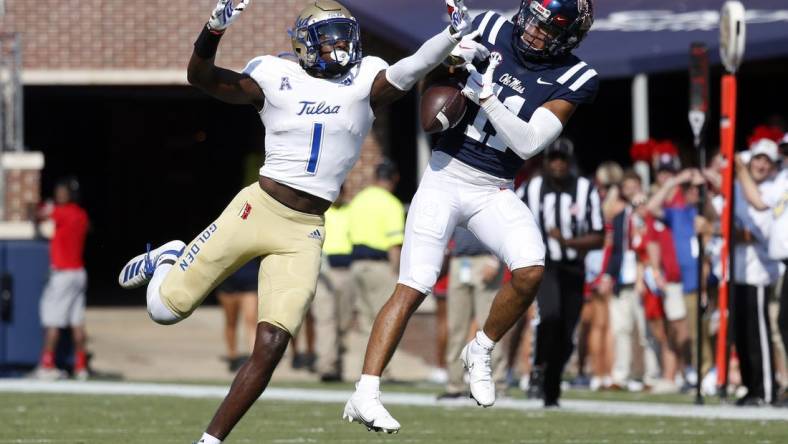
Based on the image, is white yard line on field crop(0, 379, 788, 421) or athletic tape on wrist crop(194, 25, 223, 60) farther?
white yard line on field crop(0, 379, 788, 421)

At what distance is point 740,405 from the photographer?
11578 millimetres

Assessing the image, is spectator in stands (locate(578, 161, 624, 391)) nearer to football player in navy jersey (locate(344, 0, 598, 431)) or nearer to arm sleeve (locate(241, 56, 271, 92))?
football player in navy jersey (locate(344, 0, 598, 431))

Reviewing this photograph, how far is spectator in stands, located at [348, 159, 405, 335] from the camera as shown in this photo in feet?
46.1

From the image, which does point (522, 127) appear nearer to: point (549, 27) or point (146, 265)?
point (549, 27)

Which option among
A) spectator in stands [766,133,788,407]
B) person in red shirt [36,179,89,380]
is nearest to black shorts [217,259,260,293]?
person in red shirt [36,179,89,380]

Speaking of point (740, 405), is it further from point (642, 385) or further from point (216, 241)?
point (216, 241)

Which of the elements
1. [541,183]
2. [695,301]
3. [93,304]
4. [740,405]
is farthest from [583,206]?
[93,304]

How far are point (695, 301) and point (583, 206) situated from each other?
2672 mm

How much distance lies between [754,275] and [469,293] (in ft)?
7.33

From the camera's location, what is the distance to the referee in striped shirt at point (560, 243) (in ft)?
37.2

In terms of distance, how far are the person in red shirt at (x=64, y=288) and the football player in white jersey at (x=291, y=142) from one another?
22.2ft

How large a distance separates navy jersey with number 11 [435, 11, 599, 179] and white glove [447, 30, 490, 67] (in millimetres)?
179

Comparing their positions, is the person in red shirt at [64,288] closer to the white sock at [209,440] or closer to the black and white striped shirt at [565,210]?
the black and white striped shirt at [565,210]

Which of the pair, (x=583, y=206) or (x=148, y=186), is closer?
(x=583, y=206)
